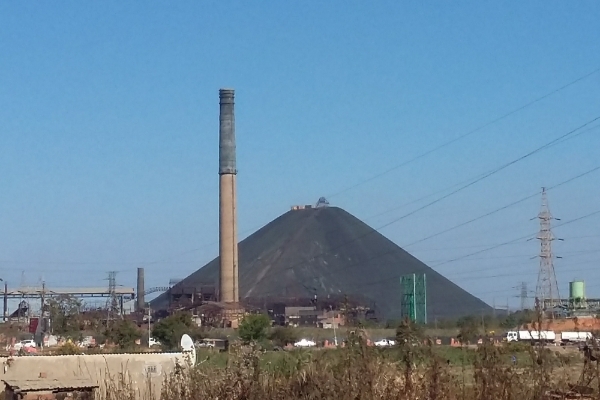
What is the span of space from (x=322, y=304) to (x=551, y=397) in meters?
96.5

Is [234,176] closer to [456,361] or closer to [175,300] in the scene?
[175,300]

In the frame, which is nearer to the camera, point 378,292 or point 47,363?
point 47,363

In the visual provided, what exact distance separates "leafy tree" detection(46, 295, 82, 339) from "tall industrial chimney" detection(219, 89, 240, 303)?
12276 mm

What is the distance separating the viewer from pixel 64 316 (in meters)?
62.5

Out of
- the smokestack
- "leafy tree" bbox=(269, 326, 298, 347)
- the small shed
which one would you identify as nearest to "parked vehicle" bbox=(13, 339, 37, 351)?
"leafy tree" bbox=(269, 326, 298, 347)

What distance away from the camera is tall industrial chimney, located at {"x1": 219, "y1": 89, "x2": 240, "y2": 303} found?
77.1 metres

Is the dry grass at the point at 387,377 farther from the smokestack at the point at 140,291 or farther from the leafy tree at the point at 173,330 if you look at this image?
the smokestack at the point at 140,291

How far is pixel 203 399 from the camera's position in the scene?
535 centimetres

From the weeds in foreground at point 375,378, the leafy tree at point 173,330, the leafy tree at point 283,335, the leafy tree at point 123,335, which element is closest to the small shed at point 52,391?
the weeds in foreground at point 375,378

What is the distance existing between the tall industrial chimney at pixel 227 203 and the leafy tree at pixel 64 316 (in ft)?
40.3

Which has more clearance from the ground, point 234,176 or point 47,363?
point 234,176

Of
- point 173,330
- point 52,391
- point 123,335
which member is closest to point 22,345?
point 123,335

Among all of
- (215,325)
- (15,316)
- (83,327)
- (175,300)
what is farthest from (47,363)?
(175,300)

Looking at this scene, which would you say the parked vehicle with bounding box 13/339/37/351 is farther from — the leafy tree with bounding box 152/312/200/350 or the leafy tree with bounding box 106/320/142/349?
the leafy tree with bounding box 152/312/200/350
